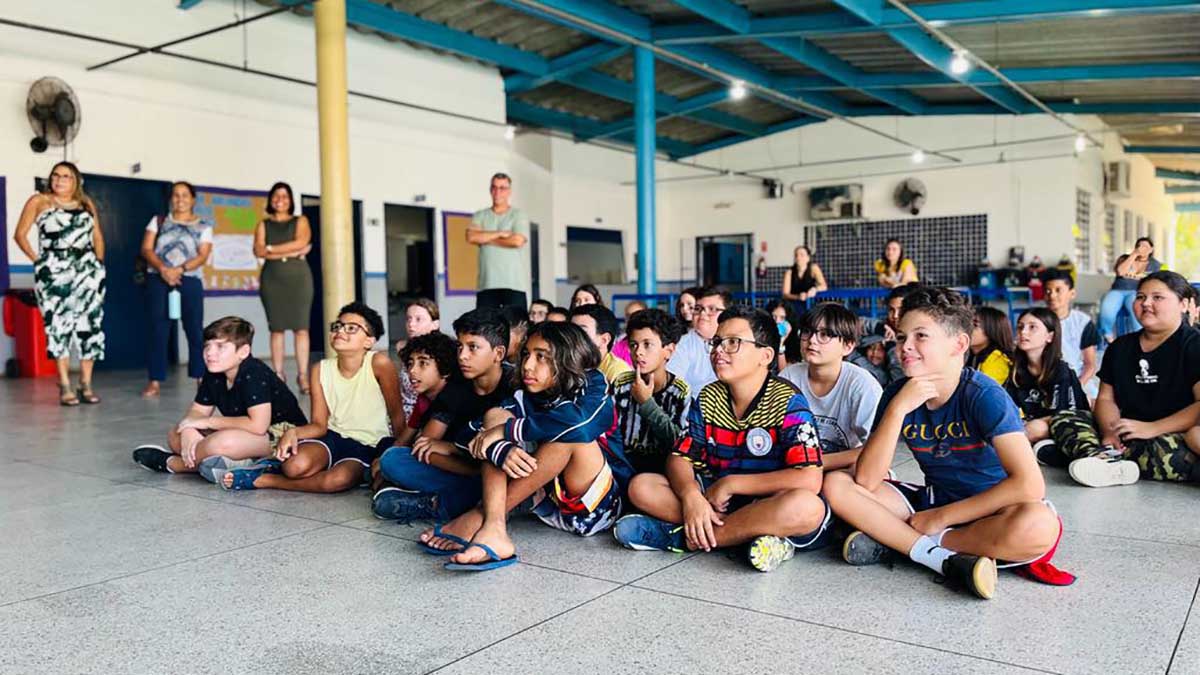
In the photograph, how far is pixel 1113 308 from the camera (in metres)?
5.93

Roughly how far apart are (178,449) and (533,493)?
1770 mm

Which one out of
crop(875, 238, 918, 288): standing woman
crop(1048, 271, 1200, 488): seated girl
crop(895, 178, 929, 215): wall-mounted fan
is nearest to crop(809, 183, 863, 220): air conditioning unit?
crop(895, 178, 929, 215): wall-mounted fan

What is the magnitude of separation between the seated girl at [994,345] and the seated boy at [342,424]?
2372 millimetres

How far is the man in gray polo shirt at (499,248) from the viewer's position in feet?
17.7

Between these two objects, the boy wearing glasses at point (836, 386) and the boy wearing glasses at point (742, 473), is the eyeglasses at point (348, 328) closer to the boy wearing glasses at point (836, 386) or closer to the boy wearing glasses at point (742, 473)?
the boy wearing glasses at point (742, 473)

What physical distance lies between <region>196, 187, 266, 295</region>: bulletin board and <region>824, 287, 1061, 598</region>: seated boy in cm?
809

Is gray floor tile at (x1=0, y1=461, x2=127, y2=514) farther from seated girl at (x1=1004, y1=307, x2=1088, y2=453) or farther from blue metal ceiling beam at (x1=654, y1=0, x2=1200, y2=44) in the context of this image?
blue metal ceiling beam at (x1=654, y1=0, x2=1200, y2=44)

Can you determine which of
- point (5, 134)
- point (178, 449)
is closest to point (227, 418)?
point (178, 449)

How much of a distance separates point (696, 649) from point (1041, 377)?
106 inches

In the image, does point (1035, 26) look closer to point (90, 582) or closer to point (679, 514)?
point (679, 514)

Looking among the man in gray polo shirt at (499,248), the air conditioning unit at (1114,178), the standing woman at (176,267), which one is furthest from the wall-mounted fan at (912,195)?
the standing woman at (176,267)

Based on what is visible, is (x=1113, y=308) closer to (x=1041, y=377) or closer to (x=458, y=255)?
(x=1041, y=377)

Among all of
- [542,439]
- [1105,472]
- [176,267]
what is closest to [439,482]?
[542,439]

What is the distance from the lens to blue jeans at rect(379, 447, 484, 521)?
2.74 metres
